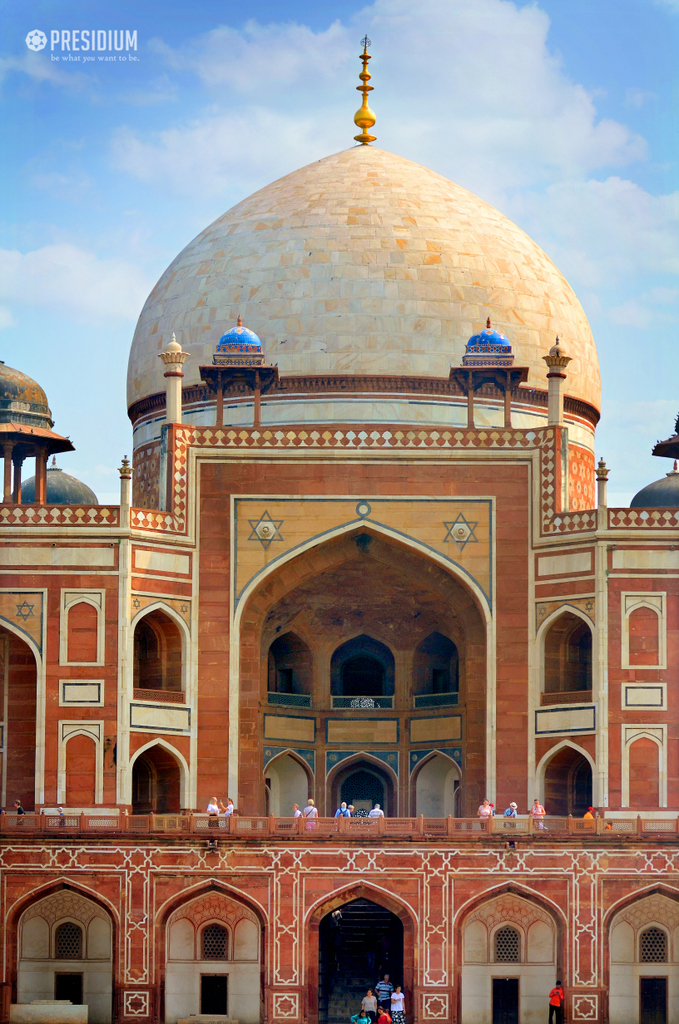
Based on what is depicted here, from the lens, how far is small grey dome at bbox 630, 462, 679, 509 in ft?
108

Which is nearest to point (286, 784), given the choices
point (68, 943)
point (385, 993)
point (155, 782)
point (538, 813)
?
point (155, 782)

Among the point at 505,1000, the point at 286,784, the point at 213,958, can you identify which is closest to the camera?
the point at 505,1000

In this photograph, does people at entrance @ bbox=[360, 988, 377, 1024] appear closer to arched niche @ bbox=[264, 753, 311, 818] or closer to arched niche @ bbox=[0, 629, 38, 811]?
arched niche @ bbox=[0, 629, 38, 811]

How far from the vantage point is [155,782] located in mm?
29344

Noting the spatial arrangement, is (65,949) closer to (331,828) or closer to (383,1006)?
(331,828)

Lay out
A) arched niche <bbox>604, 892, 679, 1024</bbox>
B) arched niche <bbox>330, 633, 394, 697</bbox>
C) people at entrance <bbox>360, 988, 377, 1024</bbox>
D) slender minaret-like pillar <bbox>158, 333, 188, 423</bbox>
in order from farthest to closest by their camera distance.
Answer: arched niche <bbox>330, 633, 394, 697</bbox>
slender minaret-like pillar <bbox>158, 333, 188, 423</bbox>
arched niche <bbox>604, 892, 679, 1024</bbox>
people at entrance <bbox>360, 988, 377, 1024</bbox>

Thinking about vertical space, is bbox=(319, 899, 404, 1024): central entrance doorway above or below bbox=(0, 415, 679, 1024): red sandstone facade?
below

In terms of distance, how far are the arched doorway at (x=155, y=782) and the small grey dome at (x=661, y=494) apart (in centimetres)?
854

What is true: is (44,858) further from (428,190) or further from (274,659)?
(428,190)

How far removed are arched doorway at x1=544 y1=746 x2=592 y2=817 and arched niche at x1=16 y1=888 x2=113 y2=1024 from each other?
617cm

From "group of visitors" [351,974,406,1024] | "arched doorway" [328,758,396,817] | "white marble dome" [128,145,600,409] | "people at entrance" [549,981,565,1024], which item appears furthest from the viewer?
"white marble dome" [128,145,600,409]

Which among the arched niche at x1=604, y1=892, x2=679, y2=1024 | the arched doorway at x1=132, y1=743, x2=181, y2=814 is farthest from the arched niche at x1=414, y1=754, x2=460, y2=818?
the arched niche at x1=604, y1=892, x2=679, y2=1024

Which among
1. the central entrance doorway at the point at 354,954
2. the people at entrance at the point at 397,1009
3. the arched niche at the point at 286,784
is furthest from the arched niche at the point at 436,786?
the people at entrance at the point at 397,1009

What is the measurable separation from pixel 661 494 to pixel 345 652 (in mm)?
5369
